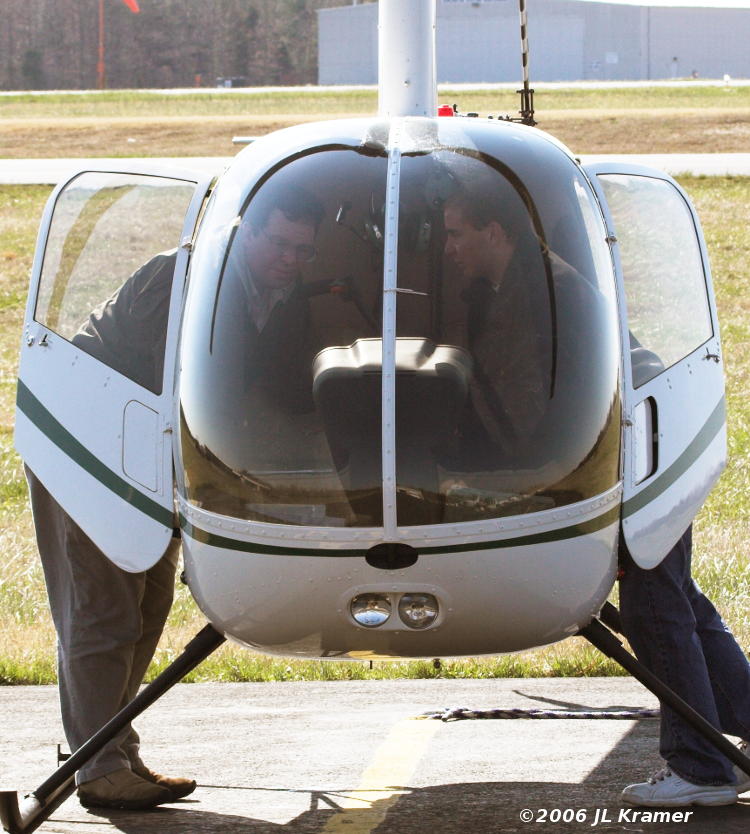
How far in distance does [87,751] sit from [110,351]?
115 cm

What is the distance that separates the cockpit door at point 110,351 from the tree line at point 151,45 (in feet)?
242

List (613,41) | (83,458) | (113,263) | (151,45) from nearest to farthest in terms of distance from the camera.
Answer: (83,458), (113,263), (613,41), (151,45)

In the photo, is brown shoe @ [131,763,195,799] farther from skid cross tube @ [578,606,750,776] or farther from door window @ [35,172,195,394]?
skid cross tube @ [578,606,750,776]

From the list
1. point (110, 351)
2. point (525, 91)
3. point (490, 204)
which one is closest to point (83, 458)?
point (110, 351)

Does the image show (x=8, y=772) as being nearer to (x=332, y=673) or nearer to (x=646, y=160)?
(x=332, y=673)

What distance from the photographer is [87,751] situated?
12.2ft

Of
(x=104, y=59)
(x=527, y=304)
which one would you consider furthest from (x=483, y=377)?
(x=104, y=59)

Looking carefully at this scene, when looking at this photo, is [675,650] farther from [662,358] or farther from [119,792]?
[119,792]

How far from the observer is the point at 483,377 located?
339 cm

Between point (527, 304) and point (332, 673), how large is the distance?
3088 mm

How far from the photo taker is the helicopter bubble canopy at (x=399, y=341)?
10.8 feet

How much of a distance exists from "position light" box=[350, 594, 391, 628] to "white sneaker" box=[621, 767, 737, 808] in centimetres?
117

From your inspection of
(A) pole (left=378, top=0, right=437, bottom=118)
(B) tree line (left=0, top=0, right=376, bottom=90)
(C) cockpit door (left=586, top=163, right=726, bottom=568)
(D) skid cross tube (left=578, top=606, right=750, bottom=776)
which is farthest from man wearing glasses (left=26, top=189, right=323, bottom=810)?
(B) tree line (left=0, top=0, right=376, bottom=90)

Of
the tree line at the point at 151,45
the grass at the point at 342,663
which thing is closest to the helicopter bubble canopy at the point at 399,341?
the grass at the point at 342,663
